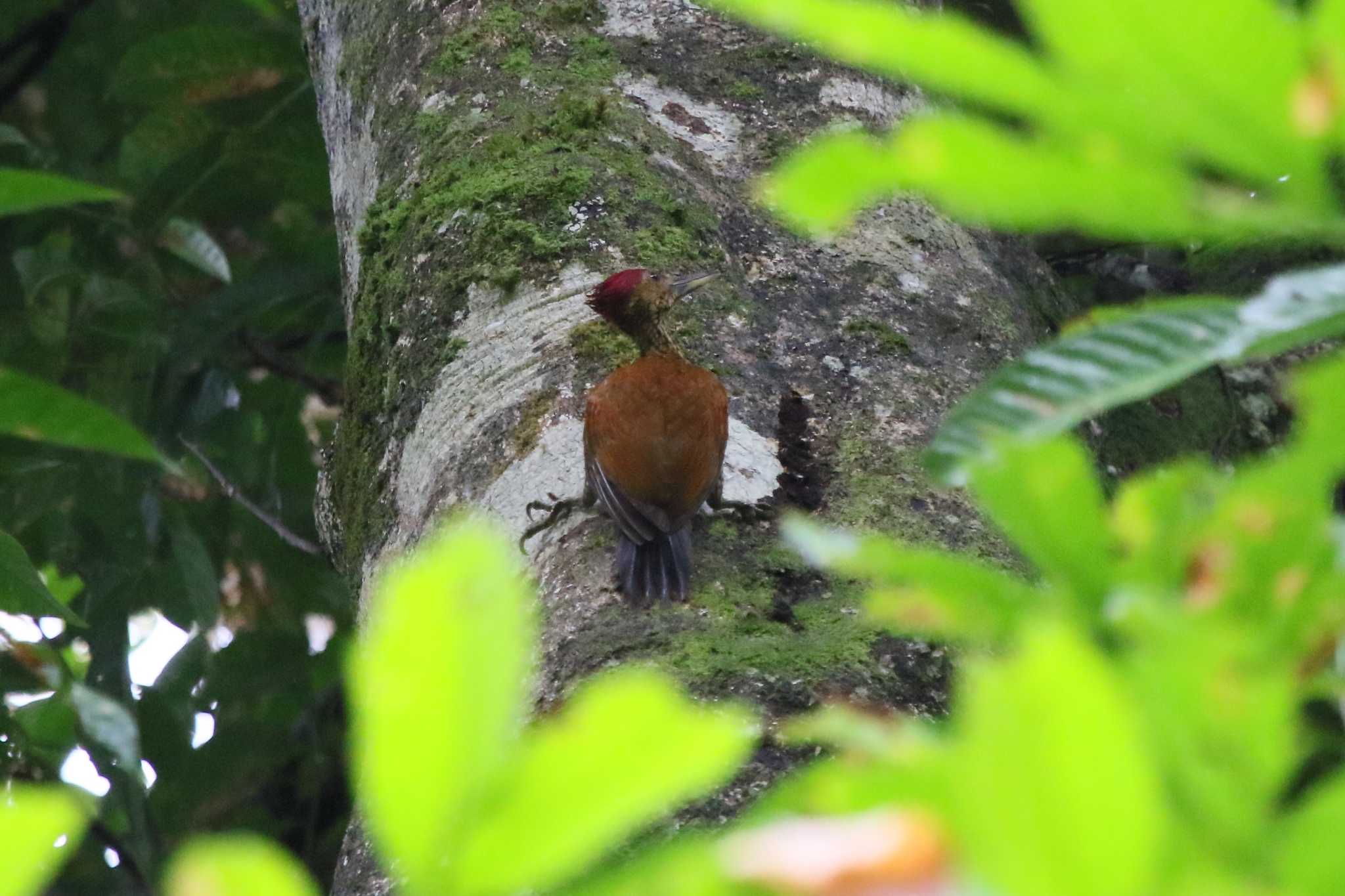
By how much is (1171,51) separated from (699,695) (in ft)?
4.49

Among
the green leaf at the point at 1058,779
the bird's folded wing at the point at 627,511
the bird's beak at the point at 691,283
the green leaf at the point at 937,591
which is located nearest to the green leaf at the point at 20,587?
the bird's folded wing at the point at 627,511

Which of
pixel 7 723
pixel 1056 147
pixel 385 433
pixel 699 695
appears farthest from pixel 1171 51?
pixel 7 723

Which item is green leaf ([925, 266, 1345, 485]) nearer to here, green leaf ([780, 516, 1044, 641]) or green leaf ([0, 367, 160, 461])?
green leaf ([780, 516, 1044, 641])

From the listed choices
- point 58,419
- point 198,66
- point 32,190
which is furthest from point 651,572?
point 198,66

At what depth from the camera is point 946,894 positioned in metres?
0.56

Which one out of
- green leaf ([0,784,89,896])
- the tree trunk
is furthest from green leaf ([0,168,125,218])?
the tree trunk

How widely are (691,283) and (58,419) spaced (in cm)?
174

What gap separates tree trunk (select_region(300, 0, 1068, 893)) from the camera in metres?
2.17

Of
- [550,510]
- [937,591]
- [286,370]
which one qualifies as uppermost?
[937,591]

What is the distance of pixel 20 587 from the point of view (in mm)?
1913

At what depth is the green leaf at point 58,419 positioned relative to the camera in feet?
3.43

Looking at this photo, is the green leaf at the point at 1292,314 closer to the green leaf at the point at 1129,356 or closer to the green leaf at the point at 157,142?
the green leaf at the point at 1129,356

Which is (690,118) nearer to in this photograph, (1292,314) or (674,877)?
(1292,314)

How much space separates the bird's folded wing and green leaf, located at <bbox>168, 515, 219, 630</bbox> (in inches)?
49.1
